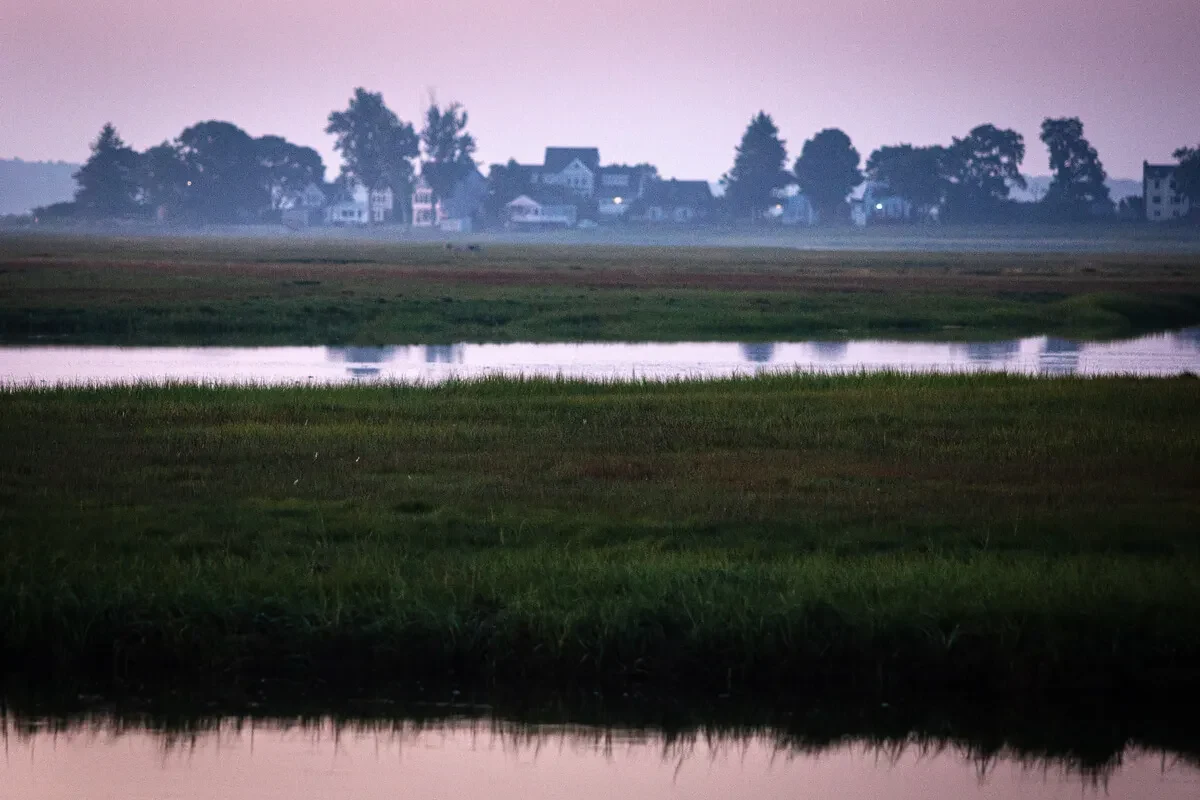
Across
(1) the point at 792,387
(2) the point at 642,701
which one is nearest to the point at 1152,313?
(1) the point at 792,387

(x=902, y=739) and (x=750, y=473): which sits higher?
(x=750, y=473)

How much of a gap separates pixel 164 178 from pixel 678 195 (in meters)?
64.3

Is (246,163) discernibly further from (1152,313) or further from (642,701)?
(642,701)

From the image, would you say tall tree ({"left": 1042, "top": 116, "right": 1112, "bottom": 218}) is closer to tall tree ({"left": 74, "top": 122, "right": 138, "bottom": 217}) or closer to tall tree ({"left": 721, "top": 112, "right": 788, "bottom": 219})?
tall tree ({"left": 721, "top": 112, "right": 788, "bottom": 219})

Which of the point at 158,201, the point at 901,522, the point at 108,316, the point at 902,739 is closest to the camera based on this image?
the point at 902,739

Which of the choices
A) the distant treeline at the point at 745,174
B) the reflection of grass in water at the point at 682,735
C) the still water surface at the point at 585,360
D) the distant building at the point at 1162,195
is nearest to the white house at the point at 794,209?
the distant treeline at the point at 745,174

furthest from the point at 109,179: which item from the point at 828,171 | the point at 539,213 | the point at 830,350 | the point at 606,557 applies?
the point at 606,557

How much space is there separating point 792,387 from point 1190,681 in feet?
51.9

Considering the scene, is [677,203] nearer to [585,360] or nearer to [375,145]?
[375,145]

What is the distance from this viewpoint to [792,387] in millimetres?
28641

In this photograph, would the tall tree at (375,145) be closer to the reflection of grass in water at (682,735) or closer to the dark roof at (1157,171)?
the dark roof at (1157,171)

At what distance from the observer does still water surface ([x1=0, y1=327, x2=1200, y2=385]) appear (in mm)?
36344

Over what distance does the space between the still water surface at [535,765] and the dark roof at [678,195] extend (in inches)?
6886

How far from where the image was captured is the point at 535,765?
1197 centimetres
